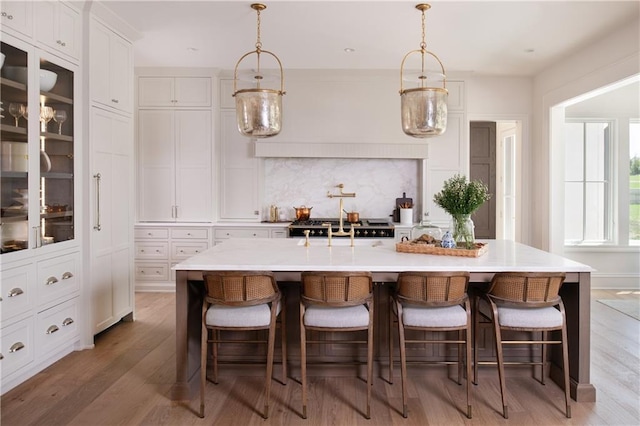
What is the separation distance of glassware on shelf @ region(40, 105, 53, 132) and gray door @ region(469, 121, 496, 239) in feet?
20.8

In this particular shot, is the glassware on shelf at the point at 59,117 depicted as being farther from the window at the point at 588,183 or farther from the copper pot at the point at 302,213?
the window at the point at 588,183

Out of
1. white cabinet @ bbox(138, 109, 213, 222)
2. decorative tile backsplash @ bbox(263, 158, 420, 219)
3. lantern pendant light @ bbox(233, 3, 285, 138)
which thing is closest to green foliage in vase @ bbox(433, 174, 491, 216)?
lantern pendant light @ bbox(233, 3, 285, 138)

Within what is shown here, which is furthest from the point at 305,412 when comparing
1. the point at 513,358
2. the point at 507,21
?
the point at 507,21

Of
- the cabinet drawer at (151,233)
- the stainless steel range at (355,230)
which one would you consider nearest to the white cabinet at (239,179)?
the stainless steel range at (355,230)

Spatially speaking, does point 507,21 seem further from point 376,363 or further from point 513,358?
point 376,363

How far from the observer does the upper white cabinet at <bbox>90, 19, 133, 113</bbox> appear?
12.6 feet

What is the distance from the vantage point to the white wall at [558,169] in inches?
195

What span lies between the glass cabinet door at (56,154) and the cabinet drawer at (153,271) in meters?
2.22

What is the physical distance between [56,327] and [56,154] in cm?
130

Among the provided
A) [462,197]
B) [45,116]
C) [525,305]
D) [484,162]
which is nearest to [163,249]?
[45,116]

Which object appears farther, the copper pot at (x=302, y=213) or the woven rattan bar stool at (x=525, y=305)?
the copper pot at (x=302, y=213)

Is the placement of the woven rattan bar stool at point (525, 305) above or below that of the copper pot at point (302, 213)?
below

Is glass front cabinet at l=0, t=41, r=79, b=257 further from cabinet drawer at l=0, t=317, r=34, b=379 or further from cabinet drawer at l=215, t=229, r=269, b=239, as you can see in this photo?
cabinet drawer at l=215, t=229, r=269, b=239

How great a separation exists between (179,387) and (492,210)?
640cm
